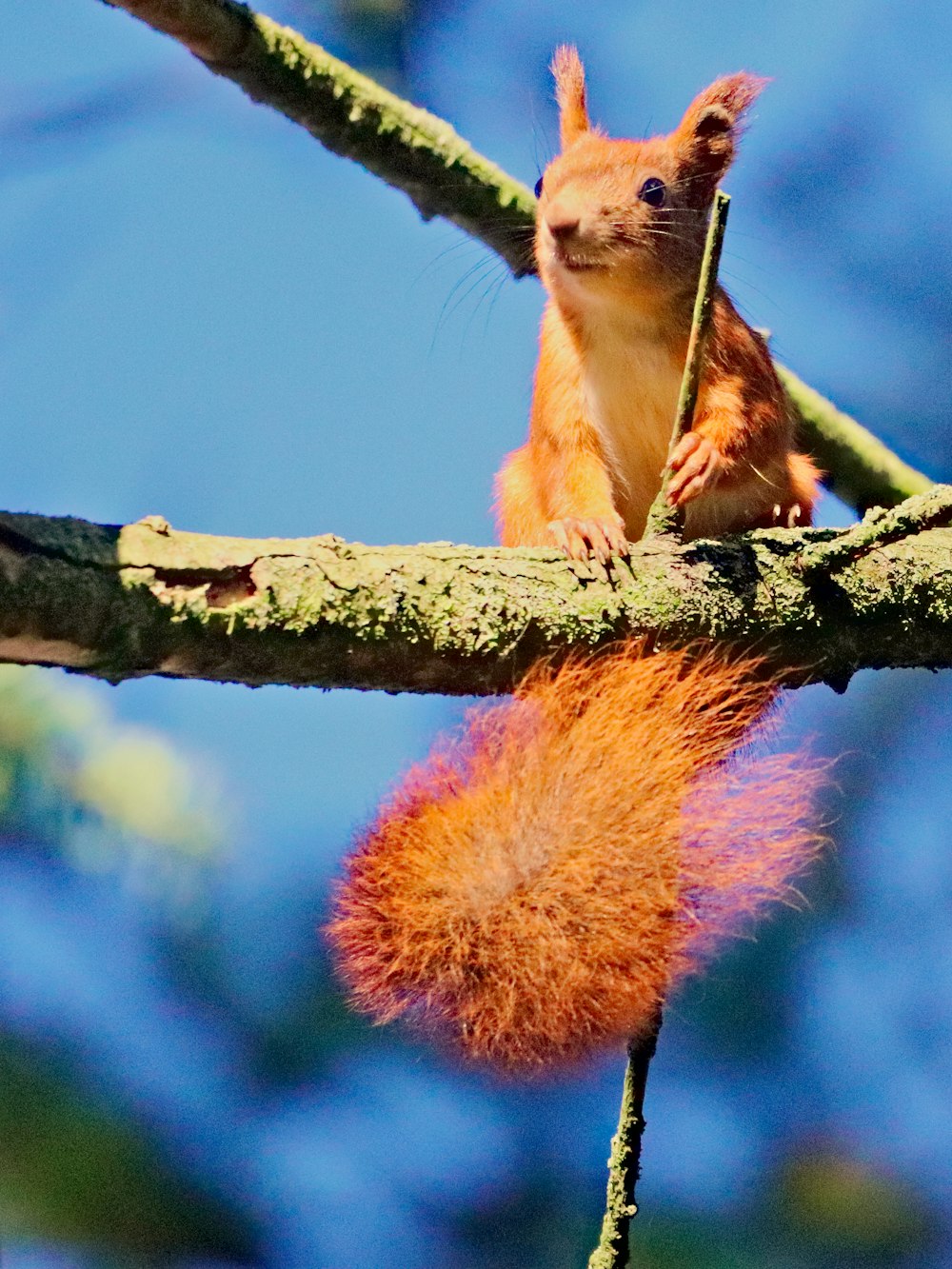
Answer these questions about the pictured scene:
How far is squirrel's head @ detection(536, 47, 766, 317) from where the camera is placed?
293 centimetres

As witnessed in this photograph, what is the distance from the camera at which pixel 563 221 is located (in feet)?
9.34

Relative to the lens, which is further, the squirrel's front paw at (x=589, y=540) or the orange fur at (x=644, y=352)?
the orange fur at (x=644, y=352)

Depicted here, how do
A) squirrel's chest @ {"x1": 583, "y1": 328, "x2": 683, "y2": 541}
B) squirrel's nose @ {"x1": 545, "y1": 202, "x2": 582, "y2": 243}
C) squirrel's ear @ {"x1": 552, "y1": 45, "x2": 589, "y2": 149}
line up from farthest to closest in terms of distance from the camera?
squirrel's ear @ {"x1": 552, "y1": 45, "x2": 589, "y2": 149}, squirrel's chest @ {"x1": 583, "y1": 328, "x2": 683, "y2": 541}, squirrel's nose @ {"x1": 545, "y1": 202, "x2": 582, "y2": 243}

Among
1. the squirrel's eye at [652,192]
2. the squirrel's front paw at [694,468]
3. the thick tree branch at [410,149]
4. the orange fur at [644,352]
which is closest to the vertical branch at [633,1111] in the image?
the squirrel's front paw at [694,468]

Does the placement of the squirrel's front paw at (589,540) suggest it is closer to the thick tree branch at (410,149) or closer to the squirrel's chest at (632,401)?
the squirrel's chest at (632,401)

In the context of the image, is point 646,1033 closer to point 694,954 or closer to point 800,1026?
point 694,954

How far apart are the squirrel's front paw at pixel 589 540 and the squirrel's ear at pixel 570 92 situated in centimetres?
129

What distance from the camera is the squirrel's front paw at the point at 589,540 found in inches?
93.7

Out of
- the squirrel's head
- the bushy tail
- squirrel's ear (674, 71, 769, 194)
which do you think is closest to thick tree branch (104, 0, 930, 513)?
the squirrel's head

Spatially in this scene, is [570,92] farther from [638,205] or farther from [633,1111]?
[633,1111]

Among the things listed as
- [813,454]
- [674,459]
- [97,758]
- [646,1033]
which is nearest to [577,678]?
[674,459]

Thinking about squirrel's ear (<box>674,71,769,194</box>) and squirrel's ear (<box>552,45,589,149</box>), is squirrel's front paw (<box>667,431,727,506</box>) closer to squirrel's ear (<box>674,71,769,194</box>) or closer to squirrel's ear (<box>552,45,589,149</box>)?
squirrel's ear (<box>674,71,769,194</box>)

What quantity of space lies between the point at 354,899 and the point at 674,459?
0.93 m

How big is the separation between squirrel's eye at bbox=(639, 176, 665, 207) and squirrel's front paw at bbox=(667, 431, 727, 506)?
0.59m
